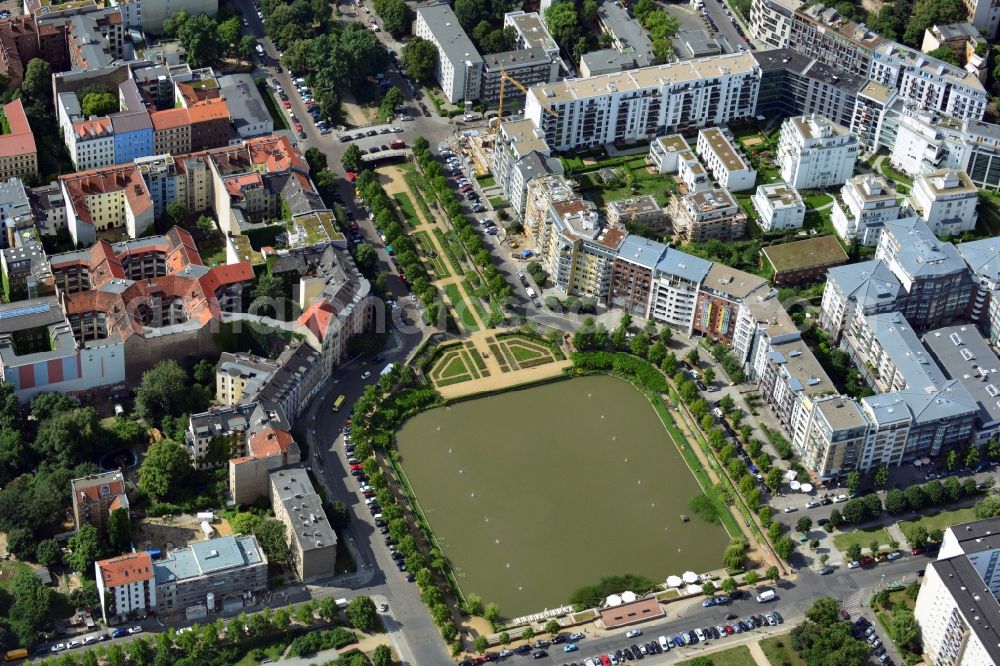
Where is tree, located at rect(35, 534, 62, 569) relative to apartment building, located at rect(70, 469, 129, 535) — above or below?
below

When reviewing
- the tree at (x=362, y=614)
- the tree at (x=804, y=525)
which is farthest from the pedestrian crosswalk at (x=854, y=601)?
the tree at (x=362, y=614)

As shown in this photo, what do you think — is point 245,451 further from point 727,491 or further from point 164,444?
point 727,491

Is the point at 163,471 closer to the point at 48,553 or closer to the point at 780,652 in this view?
the point at 48,553

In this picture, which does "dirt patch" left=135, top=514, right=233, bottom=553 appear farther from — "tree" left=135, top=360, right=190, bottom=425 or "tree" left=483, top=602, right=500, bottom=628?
"tree" left=483, top=602, right=500, bottom=628

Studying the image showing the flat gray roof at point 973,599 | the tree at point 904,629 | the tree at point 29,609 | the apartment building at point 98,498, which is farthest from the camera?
the apartment building at point 98,498

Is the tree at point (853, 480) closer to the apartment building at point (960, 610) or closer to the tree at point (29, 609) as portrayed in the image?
the apartment building at point (960, 610)

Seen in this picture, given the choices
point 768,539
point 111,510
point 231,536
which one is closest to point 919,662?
point 768,539

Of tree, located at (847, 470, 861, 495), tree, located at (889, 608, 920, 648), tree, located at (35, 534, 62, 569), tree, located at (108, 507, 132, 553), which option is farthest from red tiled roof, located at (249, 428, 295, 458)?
tree, located at (889, 608, 920, 648)
